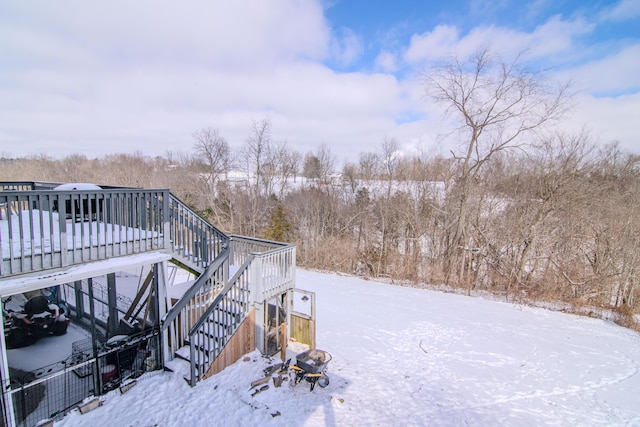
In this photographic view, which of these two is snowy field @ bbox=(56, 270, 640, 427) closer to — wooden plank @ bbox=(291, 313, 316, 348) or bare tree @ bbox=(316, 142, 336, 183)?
wooden plank @ bbox=(291, 313, 316, 348)

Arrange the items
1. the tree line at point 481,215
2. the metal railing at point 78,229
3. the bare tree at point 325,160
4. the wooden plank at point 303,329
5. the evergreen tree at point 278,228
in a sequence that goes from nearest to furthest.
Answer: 1. the metal railing at point 78,229
2. the wooden plank at point 303,329
3. the tree line at point 481,215
4. the evergreen tree at point 278,228
5. the bare tree at point 325,160

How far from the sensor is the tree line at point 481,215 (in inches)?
490

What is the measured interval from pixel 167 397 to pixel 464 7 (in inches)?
569

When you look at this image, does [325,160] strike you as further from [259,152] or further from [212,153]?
[212,153]

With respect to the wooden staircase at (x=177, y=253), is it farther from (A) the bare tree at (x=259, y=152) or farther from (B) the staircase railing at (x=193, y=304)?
(A) the bare tree at (x=259, y=152)

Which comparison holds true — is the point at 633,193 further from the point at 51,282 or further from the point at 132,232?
the point at 51,282

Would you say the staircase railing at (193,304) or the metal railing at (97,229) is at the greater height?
the metal railing at (97,229)

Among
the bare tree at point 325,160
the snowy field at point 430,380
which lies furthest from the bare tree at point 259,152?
the snowy field at point 430,380

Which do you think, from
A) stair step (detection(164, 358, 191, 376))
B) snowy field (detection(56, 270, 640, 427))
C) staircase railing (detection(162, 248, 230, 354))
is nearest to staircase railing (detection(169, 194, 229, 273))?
staircase railing (detection(162, 248, 230, 354))

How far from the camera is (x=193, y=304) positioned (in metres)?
5.32

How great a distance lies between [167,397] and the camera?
441 cm

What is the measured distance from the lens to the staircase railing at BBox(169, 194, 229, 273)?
205 inches

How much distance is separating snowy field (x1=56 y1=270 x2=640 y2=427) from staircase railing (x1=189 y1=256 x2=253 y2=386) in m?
0.34

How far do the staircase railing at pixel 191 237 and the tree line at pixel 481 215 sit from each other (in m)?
11.1
